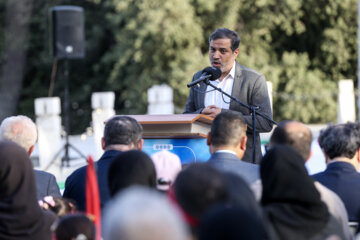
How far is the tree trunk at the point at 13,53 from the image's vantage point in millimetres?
20766

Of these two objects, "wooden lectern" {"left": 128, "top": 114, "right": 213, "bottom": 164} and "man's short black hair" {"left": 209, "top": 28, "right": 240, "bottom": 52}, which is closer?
"wooden lectern" {"left": 128, "top": 114, "right": 213, "bottom": 164}

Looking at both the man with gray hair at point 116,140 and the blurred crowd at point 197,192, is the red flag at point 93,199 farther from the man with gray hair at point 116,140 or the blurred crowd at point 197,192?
the man with gray hair at point 116,140

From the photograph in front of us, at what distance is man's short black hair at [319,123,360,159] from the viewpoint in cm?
388

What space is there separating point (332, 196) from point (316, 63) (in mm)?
15620

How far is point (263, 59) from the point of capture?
18.0m

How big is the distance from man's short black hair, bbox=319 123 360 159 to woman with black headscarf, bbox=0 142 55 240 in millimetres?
1710

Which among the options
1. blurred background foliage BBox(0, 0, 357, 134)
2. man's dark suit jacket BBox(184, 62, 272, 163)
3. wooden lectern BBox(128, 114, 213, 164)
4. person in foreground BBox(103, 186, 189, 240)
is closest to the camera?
person in foreground BBox(103, 186, 189, 240)

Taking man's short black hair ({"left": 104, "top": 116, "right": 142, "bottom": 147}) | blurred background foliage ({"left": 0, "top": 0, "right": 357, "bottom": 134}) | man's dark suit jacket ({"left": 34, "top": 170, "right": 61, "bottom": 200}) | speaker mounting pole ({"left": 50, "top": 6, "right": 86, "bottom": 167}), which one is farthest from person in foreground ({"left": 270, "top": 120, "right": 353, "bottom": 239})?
blurred background foliage ({"left": 0, "top": 0, "right": 357, "bottom": 134})

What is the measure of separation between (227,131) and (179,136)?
901 mm

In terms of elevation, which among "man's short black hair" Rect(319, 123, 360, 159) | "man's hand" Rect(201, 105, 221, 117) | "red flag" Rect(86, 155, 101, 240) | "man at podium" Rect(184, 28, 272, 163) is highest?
"man at podium" Rect(184, 28, 272, 163)

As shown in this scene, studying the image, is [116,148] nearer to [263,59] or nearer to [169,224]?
[169,224]

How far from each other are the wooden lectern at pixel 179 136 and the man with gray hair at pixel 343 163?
81 centimetres

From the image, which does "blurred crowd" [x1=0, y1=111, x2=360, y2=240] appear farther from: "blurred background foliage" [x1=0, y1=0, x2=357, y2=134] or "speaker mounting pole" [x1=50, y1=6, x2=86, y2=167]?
"blurred background foliage" [x1=0, y1=0, x2=357, y2=134]

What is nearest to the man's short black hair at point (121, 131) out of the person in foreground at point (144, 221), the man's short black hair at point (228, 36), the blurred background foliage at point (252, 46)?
the man's short black hair at point (228, 36)
